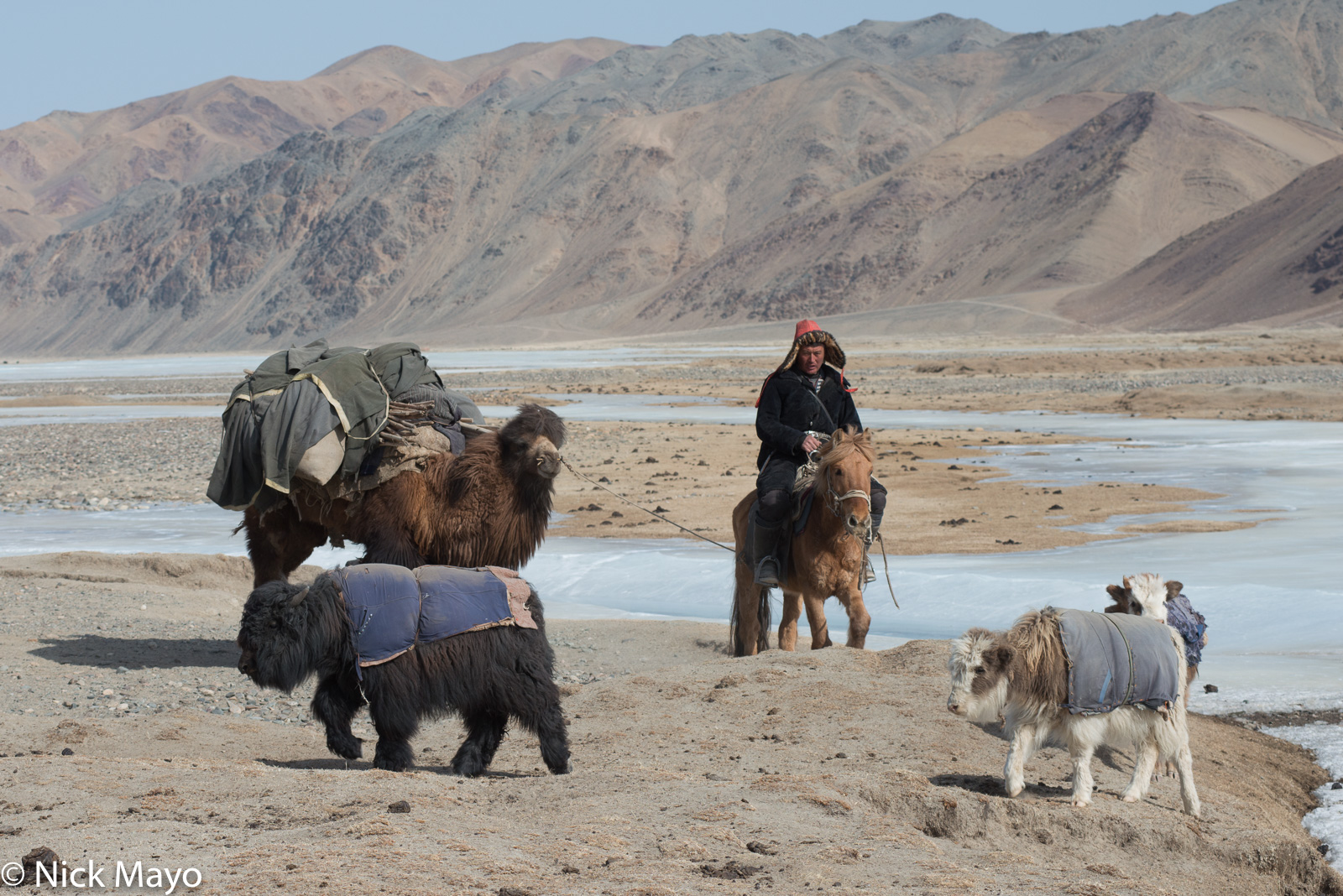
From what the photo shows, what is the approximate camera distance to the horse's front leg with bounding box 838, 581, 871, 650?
7.02 metres

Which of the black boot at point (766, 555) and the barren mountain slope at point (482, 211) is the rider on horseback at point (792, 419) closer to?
the black boot at point (766, 555)

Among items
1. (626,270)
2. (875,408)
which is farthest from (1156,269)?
(875,408)

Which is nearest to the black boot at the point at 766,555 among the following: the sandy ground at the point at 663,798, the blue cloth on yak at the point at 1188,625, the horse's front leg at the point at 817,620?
the horse's front leg at the point at 817,620

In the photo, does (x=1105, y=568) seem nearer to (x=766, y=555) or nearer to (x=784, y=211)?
(x=766, y=555)

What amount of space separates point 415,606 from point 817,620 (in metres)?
2.91

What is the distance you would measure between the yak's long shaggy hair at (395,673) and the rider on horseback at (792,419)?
231 cm

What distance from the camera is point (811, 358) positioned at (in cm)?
741

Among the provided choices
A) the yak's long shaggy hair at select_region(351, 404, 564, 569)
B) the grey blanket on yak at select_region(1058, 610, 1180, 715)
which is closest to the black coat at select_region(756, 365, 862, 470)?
the yak's long shaggy hair at select_region(351, 404, 564, 569)

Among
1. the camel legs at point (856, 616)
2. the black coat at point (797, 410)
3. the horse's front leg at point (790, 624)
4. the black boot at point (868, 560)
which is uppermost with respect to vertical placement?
the black coat at point (797, 410)

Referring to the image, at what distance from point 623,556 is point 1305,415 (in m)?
17.9

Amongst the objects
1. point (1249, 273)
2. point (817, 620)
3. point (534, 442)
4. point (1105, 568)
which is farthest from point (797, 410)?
point (1249, 273)

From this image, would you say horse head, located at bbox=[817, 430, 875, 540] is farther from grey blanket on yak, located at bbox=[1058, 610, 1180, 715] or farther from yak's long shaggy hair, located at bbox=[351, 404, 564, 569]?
grey blanket on yak, located at bbox=[1058, 610, 1180, 715]

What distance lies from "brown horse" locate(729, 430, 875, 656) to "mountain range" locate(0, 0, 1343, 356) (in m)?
71.4

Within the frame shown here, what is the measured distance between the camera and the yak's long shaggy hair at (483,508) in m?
6.71
